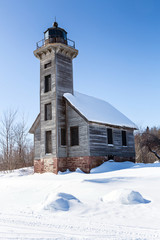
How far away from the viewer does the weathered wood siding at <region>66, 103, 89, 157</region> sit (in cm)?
1905

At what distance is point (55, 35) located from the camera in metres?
22.0

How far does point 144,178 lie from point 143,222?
6.08 m

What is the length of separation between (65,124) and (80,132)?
177cm

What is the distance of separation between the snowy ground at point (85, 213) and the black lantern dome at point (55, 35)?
15466 millimetres

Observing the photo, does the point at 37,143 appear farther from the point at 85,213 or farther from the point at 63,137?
the point at 85,213

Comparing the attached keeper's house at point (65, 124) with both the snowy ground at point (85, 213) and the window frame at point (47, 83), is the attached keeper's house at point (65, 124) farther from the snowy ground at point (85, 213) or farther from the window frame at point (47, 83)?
the snowy ground at point (85, 213)

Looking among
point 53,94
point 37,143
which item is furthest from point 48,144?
point 53,94

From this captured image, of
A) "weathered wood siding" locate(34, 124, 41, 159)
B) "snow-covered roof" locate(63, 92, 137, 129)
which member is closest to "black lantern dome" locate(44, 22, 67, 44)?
"snow-covered roof" locate(63, 92, 137, 129)

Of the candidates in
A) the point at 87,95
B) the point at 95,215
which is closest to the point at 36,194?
the point at 95,215

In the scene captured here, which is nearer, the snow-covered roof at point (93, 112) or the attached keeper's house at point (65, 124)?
the attached keeper's house at point (65, 124)

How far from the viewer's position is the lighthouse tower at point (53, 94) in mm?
19672

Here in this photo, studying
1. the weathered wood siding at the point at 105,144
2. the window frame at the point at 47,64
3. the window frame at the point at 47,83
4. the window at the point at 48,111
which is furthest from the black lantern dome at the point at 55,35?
the weathered wood siding at the point at 105,144

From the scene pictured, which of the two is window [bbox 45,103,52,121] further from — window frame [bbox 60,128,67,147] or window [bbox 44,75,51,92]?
window frame [bbox 60,128,67,147]

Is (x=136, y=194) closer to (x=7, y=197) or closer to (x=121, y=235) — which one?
(x=121, y=235)
